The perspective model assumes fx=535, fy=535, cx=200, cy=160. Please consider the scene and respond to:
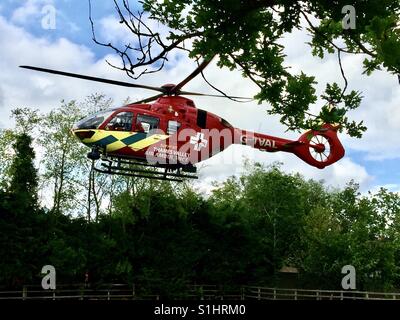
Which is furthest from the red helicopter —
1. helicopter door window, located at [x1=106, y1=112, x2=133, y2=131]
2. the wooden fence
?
the wooden fence

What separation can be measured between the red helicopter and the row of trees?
11982mm

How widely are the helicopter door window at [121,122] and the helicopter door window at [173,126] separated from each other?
42.7 inches

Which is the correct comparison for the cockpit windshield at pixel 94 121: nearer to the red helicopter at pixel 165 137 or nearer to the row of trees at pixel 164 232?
the red helicopter at pixel 165 137

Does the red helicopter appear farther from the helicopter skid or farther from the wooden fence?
the wooden fence

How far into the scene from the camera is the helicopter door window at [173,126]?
1130 centimetres

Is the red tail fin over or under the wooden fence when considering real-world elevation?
over

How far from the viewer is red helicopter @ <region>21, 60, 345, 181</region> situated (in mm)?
10477

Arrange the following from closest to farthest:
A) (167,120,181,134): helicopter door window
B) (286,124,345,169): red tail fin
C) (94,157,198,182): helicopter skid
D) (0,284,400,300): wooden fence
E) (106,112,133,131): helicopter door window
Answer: (286,124,345,169): red tail fin
(94,157,198,182): helicopter skid
(167,120,181,134): helicopter door window
(106,112,133,131): helicopter door window
(0,284,400,300): wooden fence

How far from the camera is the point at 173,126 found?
37.5 feet

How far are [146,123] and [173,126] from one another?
859mm

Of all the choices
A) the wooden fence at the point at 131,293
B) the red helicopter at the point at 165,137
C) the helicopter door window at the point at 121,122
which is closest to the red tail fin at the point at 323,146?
the red helicopter at the point at 165,137

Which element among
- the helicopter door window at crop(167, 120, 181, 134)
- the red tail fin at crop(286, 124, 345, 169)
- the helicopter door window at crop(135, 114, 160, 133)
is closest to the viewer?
the red tail fin at crop(286, 124, 345, 169)

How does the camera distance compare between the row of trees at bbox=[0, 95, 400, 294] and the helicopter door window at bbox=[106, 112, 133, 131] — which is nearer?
the helicopter door window at bbox=[106, 112, 133, 131]

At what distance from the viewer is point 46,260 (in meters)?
23.0
